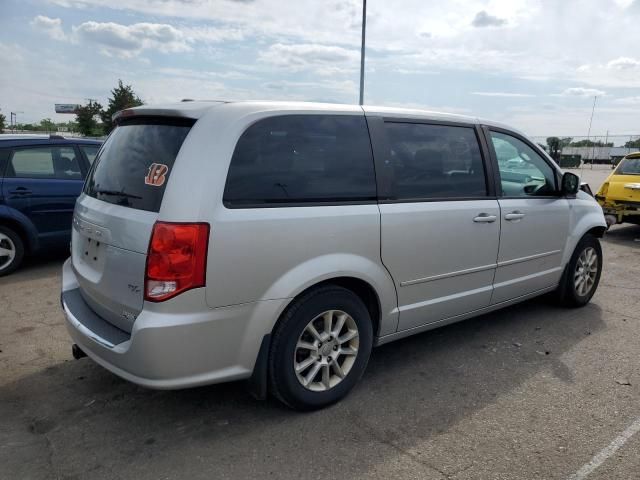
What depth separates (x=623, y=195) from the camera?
923 centimetres

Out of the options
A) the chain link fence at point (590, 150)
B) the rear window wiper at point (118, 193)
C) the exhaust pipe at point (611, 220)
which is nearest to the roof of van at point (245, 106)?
the rear window wiper at point (118, 193)

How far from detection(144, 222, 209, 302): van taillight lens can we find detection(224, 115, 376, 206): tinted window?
26cm

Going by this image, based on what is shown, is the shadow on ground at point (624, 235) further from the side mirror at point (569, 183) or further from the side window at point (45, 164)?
the side window at point (45, 164)

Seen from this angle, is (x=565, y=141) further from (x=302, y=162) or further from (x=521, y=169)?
(x=302, y=162)

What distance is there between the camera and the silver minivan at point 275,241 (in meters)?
2.55

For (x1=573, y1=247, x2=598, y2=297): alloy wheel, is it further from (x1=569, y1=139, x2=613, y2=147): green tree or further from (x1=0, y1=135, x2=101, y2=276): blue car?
(x1=569, y1=139, x2=613, y2=147): green tree

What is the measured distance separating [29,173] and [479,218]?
5399mm

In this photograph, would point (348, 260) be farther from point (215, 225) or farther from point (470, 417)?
point (470, 417)

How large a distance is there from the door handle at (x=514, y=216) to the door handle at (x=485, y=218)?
0.49ft

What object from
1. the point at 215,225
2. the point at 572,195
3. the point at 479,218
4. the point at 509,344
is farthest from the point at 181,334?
the point at 572,195

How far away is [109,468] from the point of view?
2.56 m

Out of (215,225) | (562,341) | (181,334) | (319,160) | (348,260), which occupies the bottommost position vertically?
(562,341)

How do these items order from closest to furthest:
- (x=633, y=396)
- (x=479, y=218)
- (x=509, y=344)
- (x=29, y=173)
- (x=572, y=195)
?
(x=633, y=396) < (x=479, y=218) < (x=509, y=344) < (x=572, y=195) < (x=29, y=173)

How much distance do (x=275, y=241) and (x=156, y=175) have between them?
709 mm
